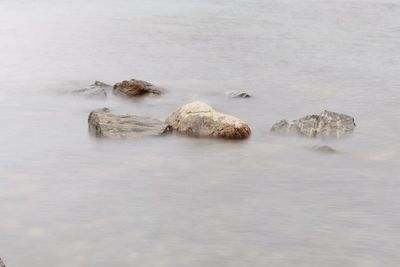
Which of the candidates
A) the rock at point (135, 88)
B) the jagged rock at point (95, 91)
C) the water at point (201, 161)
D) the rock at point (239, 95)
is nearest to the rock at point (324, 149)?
the water at point (201, 161)

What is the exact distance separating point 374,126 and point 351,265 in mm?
7630

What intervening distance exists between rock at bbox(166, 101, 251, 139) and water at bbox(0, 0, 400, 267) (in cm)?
32

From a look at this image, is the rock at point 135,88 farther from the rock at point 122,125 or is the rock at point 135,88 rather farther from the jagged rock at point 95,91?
the rock at point 122,125

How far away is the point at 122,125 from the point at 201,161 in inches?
99.3

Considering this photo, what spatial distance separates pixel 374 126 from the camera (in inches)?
729

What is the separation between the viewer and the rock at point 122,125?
17.0 m

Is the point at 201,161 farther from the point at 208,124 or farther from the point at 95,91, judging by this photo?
the point at 95,91

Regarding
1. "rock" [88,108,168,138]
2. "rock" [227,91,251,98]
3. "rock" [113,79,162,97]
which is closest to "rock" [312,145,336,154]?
"rock" [88,108,168,138]

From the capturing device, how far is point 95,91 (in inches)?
818

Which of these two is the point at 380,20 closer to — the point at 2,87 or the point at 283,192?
the point at 2,87

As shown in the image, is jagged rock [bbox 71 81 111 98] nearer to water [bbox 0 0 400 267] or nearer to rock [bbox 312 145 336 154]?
water [bbox 0 0 400 267]

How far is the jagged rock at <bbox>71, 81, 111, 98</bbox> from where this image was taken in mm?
20625

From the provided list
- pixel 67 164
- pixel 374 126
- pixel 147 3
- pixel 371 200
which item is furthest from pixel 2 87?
pixel 147 3

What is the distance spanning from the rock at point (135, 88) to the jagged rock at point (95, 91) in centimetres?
42
